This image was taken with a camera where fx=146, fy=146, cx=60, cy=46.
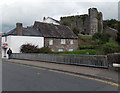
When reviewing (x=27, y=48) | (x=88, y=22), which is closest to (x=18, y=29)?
(x=27, y=48)

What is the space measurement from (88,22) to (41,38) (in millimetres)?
39976

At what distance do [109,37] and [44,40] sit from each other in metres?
34.2

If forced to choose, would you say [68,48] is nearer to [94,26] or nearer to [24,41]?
[24,41]

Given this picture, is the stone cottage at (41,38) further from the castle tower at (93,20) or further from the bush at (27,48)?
the castle tower at (93,20)

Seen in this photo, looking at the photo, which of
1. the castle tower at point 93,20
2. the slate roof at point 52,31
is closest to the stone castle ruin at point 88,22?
the castle tower at point 93,20

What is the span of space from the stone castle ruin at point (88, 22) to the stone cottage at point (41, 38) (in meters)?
27.0

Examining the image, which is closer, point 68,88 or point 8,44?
point 68,88

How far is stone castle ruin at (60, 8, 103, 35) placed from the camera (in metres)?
62.6

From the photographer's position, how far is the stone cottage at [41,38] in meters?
27.0

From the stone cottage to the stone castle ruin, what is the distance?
27000 millimetres

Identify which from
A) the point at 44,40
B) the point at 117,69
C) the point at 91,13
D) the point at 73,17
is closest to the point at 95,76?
the point at 117,69

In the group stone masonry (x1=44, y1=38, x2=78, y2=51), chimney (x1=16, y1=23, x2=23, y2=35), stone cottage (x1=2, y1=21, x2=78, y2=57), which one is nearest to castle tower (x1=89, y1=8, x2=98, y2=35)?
stone cottage (x1=2, y1=21, x2=78, y2=57)

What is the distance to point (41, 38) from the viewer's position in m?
30.0

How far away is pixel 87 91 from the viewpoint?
5.75 meters
